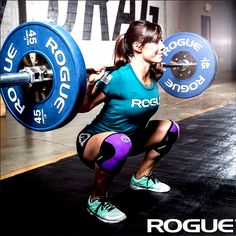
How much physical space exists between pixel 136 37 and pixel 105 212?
78 centimetres

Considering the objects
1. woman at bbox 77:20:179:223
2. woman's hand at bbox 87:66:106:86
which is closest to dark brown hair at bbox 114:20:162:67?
woman at bbox 77:20:179:223

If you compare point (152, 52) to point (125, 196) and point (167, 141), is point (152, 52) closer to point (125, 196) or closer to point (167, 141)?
point (167, 141)

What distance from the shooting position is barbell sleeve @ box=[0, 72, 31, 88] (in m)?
1.25

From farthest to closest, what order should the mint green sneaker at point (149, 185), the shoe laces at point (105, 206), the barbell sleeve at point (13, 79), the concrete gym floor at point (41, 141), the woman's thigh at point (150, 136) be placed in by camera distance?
the concrete gym floor at point (41, 141)
the mint green sneaker at point (149, 185)
the woman's thigh at point (150, 136)
the shoe laces at point (105, 206)
the barbell sleeve at point (13, 79)

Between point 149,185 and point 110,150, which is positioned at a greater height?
point 110,150

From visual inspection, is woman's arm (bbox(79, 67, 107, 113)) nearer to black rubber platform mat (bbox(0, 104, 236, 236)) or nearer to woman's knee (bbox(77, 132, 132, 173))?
woman's knee (bbox(77, 132, 132, 173))

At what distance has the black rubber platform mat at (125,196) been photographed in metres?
1.55

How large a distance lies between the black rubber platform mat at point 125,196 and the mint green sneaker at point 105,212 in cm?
3


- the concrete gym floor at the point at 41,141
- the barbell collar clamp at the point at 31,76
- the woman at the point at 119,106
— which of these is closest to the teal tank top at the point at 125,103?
the woman at the point at 119,106

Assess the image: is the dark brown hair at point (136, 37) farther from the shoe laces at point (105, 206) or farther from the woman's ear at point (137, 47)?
the shoe laces at point (105, 206)

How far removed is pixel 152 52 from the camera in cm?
156

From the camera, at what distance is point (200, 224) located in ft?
5.01

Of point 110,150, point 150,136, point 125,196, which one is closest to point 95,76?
point 110,150

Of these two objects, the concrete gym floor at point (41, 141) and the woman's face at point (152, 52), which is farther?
the concrete gym floor at point (41, 141)
